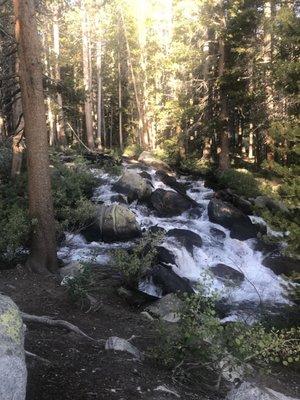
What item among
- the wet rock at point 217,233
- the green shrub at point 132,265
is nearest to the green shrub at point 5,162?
the green shrub at point 132,265

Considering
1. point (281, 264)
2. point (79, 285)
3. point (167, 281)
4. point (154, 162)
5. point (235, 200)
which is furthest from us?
point (154, 162)

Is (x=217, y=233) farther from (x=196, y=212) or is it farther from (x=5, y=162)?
(x=5, y=162)

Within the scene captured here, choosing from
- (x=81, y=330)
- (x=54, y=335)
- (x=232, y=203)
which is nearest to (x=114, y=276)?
(x=81, y=330)

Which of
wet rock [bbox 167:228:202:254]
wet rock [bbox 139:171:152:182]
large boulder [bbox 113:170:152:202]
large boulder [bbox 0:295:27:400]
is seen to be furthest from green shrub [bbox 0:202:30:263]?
wet rock [bbox 139:171:152:182]

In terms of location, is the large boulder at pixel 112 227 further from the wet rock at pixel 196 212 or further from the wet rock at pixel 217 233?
the wet rock at pixel 196 212

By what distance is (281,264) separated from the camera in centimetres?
1420

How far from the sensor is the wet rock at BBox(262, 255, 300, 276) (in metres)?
13.9

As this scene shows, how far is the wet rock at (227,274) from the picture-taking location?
13.0 metres

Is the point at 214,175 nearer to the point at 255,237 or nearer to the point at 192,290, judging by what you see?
the point at 255,237

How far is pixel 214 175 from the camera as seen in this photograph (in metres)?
23.5

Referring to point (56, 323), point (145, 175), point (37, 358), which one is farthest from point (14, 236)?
point (145, 175)

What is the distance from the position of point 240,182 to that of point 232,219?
437 cm

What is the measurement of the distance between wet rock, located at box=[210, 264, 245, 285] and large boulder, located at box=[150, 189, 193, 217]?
4.51 metres

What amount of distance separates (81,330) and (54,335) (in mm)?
766
